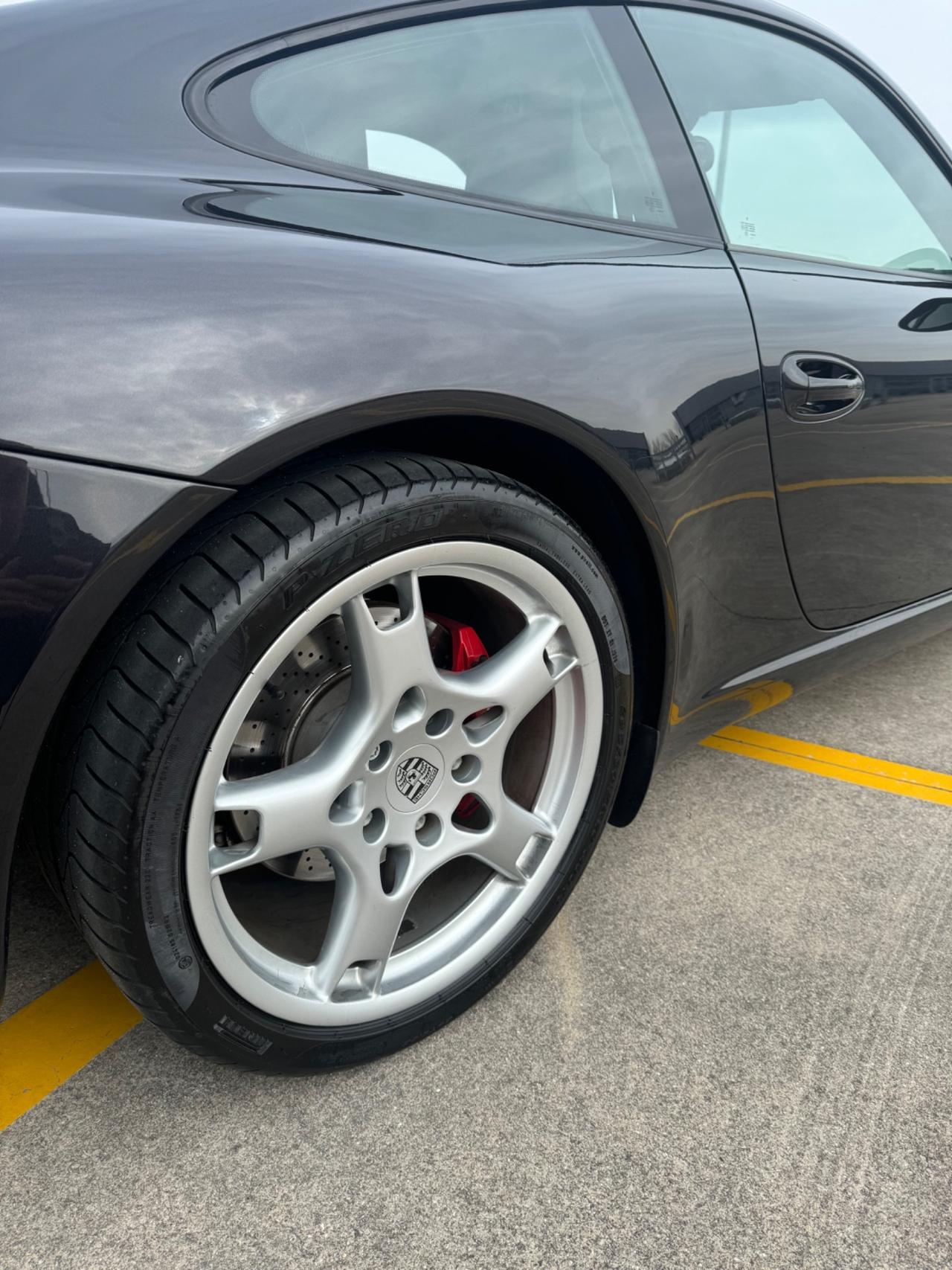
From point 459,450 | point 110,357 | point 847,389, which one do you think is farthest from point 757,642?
point 110,357

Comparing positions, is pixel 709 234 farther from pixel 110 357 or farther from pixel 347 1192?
pixel 347 1192

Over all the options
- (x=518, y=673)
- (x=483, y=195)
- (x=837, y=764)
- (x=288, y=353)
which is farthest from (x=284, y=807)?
(x=837, y=764)

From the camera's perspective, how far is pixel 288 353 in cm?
111

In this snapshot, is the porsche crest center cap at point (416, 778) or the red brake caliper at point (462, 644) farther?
the red brake caliper at point (462, 644)

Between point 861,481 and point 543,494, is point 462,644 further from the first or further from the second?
point 861,481

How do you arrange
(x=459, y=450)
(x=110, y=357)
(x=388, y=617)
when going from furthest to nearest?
1. (x=388, y=617)
2. (x=459, y=450)
3. (x=110, y=357)

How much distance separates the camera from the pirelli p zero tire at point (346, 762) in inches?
44.0

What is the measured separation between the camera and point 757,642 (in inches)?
75.1

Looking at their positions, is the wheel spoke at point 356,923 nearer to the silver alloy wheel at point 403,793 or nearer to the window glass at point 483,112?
the silver alloy wheel at point 403,793

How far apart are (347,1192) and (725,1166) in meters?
0.50

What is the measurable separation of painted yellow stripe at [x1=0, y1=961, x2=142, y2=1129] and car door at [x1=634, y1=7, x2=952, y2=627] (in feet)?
4.64

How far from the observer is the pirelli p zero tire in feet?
3.67

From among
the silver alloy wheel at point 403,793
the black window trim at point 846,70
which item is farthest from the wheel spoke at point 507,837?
the black window trim at point 846,70

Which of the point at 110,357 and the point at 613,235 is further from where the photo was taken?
the point at 613,235
